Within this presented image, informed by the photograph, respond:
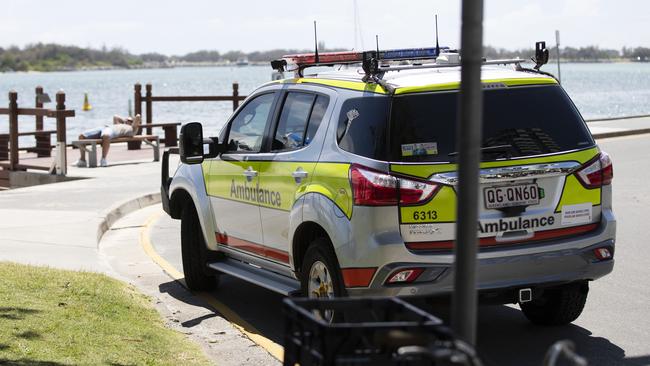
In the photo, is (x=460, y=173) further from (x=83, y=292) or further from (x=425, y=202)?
(x=83, y=292)

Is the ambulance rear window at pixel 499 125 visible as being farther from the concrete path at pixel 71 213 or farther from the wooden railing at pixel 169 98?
the wooden railing at pixel 169 98

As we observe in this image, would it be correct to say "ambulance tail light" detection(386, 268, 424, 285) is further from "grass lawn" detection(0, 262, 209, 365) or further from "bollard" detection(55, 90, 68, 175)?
"bollard" detection(55, 90, 68, 175)

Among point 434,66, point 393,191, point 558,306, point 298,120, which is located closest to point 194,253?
point 298,120

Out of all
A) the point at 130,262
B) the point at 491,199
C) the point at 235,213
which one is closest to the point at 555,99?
the point at 491,199

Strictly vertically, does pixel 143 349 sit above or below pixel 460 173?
below

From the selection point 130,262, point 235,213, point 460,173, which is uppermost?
point 460,173

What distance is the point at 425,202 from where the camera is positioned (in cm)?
740

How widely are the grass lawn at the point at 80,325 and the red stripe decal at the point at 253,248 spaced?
0.83 meters

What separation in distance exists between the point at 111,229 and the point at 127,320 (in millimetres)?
6904

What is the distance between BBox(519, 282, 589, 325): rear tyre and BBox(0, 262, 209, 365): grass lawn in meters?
2.52

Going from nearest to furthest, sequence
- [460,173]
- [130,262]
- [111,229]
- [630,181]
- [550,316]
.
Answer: [460,173] → [550,316] → [130,262] → [111,229] → [630,181]

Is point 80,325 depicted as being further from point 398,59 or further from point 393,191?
point 398,59

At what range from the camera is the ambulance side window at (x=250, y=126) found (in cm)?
941

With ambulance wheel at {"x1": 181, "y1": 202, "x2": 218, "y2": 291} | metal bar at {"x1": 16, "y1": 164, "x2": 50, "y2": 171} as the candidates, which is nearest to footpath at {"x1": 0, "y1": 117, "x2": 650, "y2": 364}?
ambulance wheel at {"x1": 181, "y1": 202, "x2": 218, "y2": 291}
